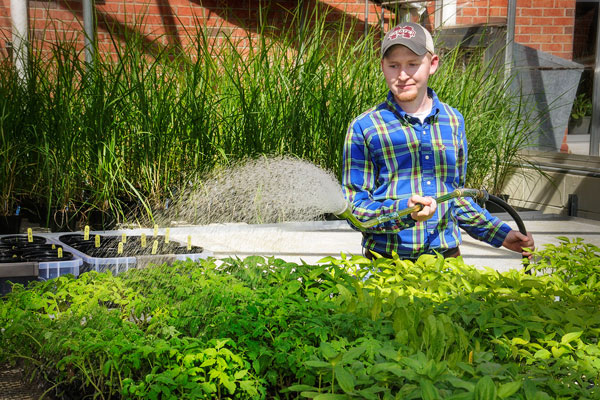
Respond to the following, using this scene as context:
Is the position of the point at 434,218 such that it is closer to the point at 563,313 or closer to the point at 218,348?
the point at 563,313

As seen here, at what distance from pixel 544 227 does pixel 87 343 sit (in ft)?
15.2

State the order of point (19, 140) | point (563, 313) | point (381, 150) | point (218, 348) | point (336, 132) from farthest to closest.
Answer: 1. point (336, 132)
2. point (19, 140)
3. point (381, 150)
4. point (563, 313)
5. point (218, 348)

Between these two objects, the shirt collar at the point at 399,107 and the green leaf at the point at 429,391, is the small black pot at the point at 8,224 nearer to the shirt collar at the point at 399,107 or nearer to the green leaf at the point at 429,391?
the shirt collar at the point at 399,107

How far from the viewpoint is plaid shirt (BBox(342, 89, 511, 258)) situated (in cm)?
270

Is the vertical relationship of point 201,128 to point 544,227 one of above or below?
above

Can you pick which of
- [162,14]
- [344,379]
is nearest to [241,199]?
[344,379]

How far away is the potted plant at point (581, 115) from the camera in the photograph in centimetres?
715

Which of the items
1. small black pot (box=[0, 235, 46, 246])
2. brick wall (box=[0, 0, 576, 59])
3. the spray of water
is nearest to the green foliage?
small black pot (box=[0, 235, 46, 246])

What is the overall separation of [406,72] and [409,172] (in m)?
0.37

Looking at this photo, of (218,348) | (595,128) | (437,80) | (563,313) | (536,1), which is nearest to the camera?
(218,348)

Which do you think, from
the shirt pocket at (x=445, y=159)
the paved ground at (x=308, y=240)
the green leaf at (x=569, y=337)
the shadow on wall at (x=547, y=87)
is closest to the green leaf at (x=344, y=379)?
the green leaf at (x=569, y=337)

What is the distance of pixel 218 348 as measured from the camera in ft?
5.65

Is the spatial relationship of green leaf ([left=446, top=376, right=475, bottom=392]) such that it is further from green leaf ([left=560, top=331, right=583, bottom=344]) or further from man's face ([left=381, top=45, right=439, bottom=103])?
man's face ([left=381, top=45, right=439, bottom=103])

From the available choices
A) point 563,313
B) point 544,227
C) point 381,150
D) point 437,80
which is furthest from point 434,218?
point 437,80
